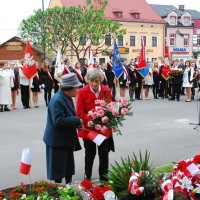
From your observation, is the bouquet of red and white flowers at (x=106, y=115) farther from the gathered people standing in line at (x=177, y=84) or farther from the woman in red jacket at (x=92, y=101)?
the gathered people standing in line at (x=177, y=84)

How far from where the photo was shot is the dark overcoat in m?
5.25

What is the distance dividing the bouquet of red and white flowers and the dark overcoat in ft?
0.81

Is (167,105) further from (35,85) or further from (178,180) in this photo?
(178,180)

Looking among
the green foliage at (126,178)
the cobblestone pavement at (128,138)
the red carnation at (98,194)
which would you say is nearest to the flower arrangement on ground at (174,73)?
the cobblestone pavement at (128,138)

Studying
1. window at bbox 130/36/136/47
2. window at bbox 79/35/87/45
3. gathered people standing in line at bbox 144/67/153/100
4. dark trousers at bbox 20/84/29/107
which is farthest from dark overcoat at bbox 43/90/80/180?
window at bbox 130/36/136/47

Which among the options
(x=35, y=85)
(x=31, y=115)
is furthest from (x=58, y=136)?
(x=35, y=85)

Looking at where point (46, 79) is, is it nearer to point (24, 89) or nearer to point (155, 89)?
point (24, 89)

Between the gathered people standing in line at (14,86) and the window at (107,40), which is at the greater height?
the window at (107,40)

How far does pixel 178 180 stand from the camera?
3896 millimetres

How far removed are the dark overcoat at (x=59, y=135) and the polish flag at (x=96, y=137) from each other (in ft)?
0.77

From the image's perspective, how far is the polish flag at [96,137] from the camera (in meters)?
5.52

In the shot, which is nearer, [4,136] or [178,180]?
[178,180]

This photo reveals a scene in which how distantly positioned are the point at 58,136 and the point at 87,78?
41.0 inches

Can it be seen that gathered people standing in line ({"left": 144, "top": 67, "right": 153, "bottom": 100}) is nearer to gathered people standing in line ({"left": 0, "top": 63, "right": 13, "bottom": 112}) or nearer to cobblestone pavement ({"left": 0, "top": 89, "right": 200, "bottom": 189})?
cobblestone pavement ({"left": 0, "top": 89, "right": 200, "bottom": 189})
